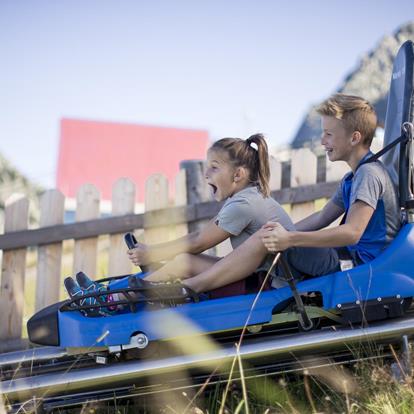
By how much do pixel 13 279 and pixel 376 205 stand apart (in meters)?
3.07

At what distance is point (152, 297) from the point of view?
2939 mm

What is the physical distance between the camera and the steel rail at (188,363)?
9.44 ft

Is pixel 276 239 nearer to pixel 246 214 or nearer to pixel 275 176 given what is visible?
pixel 246 214

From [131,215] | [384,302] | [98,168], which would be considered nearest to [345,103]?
[384,302]

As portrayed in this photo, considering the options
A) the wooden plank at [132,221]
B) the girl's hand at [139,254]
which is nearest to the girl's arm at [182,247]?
the girl's hand at [139,254]

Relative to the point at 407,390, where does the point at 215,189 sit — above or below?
above

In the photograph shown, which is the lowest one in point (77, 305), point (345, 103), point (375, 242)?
point (77, 305)

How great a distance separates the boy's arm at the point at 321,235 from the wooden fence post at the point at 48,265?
270cm

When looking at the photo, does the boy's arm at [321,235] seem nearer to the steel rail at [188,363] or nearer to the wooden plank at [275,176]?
the steel rail at [188,363]

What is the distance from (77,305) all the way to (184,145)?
37.0ft

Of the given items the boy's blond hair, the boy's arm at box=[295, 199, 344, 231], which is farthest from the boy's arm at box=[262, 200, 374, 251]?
the boy's arm at box=[295, 199, 344, 231]

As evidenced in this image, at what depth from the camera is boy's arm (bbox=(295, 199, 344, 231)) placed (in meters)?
3.60

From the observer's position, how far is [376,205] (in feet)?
9.94

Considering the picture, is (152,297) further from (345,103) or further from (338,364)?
(345,103)
